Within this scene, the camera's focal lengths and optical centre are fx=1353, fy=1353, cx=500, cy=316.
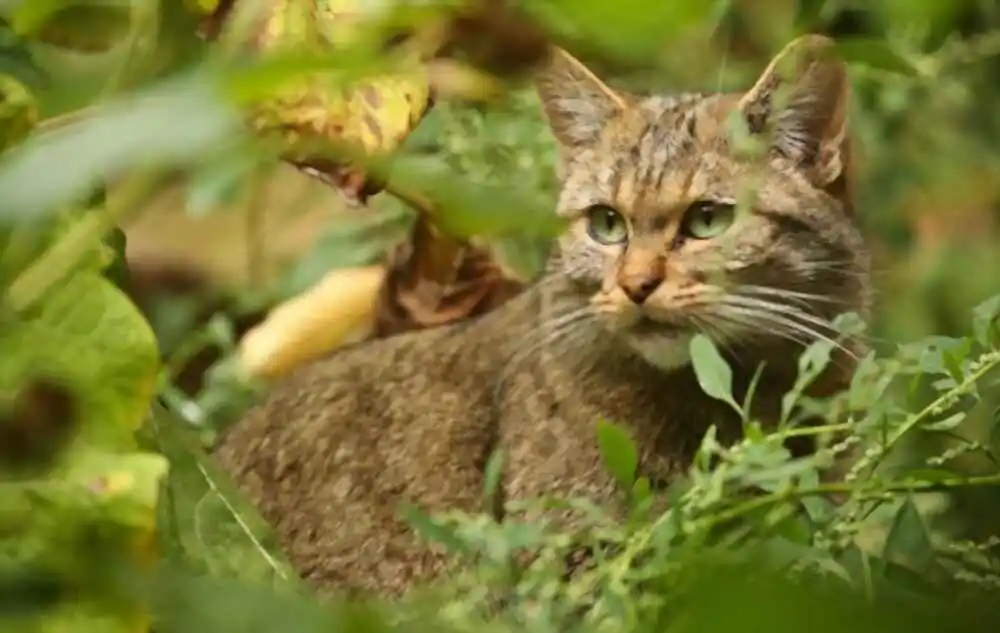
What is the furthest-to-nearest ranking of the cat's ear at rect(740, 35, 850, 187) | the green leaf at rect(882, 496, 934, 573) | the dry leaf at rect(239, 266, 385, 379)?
the dry leaf at rect(239, 266, 385, 379) < the cat's ear at rect(740, 35, 850, 187) < the green leaf at rect(882, 496, 934, 573)

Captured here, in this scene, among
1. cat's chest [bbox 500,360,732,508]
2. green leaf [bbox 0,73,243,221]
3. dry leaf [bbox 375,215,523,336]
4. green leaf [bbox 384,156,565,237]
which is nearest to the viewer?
green leaf [bbox 0,73,243,221]

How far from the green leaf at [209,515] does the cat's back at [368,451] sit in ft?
1.41

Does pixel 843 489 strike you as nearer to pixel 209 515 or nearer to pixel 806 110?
pixel 209 515

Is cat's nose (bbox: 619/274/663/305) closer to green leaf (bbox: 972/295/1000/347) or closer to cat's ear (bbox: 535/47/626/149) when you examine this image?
cat's ear (bbox: 535/47/626/149)

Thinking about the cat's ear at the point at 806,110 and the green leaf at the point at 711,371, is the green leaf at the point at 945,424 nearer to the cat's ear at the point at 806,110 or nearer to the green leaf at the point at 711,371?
the green leaf at the point at 711,371

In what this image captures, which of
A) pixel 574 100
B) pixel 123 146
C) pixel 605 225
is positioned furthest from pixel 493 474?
pixel 123 146

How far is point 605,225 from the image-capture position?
1.21m

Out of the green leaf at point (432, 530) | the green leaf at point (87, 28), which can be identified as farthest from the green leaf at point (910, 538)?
the green leaf at point (87, 28)

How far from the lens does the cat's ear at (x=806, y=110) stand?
42.3 inches

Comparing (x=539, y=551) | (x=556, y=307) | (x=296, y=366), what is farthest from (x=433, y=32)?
(x=296, y=366)

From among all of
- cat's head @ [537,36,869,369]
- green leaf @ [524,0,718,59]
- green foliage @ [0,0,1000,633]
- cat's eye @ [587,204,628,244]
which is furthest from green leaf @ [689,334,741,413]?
green leaf @ [524,0,718,59]

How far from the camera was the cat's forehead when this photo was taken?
44.8 inches

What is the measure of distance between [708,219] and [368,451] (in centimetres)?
39

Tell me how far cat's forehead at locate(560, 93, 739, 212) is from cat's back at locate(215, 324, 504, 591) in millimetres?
218
